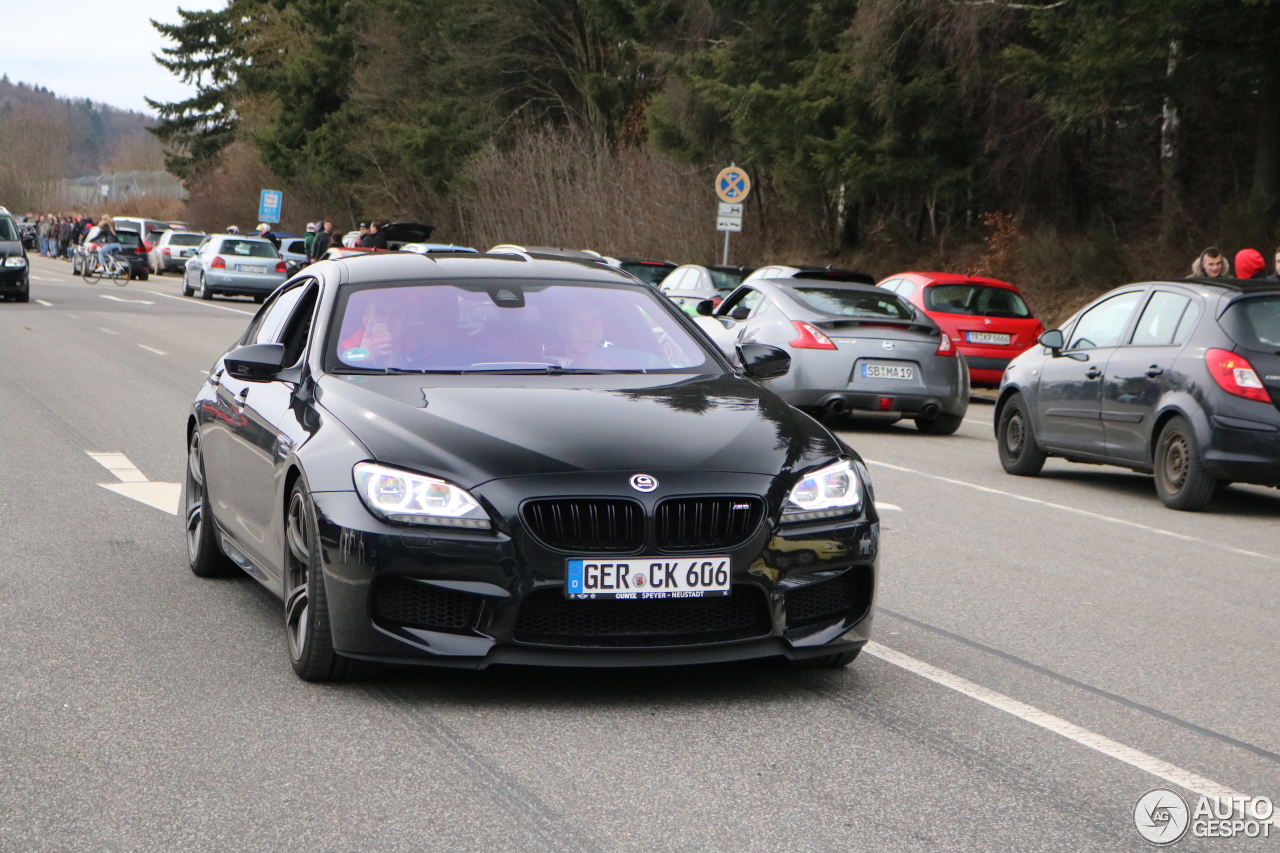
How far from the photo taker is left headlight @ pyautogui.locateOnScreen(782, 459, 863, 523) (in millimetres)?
5438

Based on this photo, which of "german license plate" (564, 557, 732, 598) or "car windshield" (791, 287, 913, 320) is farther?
"car windshield" (791, 287, 913, 320)

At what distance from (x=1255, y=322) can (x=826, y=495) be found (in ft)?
21.7

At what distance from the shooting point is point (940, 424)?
16.5 m

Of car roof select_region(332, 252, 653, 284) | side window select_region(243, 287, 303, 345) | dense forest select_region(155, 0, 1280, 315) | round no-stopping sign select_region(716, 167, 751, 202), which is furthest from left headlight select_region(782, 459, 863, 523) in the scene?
round no-stopping sign select_region(716, 167, 751, 202)

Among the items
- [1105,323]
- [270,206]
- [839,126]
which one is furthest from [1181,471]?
[270,206]

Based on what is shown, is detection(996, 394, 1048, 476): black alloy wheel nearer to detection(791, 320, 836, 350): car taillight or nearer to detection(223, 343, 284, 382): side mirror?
detection(791, 320, 836, 350): car taillight

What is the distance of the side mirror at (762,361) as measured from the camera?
22.7ft

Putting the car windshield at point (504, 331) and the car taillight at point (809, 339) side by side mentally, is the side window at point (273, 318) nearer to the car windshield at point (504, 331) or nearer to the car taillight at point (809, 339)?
the car windshield at point (504, 331)

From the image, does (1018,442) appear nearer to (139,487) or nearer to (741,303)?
(741,303)

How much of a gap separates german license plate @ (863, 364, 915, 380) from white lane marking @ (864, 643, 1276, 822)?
9532 millimetres

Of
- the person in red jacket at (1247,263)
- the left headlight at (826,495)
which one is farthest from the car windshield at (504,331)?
the person in red jacket at (1247,263)

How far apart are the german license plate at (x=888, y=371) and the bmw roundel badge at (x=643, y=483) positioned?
1075cm

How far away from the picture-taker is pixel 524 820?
13.9 ft

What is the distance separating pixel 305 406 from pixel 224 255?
36375 millimetres
